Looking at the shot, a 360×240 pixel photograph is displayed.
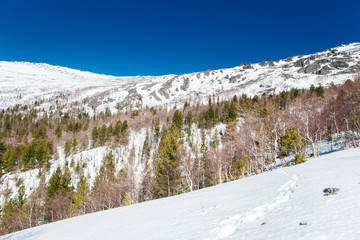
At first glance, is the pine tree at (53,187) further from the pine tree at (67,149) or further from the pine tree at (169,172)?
the pine tree at (67,149)

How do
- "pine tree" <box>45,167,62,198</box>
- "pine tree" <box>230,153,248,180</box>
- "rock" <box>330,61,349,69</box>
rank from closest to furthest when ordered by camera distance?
"pine tree" <box>230,153,248,180</box>
"pine tree" <box>45,167,62,198</box>
"rock" <box>330,61,349,69</box>

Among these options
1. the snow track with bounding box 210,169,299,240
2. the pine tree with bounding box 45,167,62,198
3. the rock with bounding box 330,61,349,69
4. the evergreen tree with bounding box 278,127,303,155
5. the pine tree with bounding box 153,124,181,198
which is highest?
the rock with bounding box 330,61,349,69

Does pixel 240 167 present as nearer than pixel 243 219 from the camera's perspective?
No

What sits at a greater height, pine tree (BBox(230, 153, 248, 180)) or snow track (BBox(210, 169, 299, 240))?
snow track (BBox(210, 169, 299, 240))

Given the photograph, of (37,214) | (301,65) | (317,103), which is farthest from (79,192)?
(301,65)

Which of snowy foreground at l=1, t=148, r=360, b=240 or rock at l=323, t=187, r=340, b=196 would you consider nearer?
snowy foreground at l=1, t=148, r=360, b=240

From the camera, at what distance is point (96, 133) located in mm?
80438

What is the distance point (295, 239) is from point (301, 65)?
216809 millimetres

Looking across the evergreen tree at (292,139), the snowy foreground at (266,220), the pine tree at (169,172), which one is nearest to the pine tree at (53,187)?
the pine tree at (169,172)

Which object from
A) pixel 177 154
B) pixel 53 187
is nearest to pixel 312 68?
pixel 177 154

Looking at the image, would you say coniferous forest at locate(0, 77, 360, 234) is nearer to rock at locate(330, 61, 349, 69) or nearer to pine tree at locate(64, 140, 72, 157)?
pine tree at locate(64, 140, 72, 157)

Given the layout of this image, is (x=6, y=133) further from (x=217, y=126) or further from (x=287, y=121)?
(x=287, y=121)

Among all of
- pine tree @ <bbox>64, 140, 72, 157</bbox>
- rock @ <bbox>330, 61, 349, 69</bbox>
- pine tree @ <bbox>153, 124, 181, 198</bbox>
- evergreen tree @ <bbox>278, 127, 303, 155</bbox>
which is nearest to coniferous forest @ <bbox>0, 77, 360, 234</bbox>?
evergreen tree @ <bbox>278, 127, 303, 155</bbox>

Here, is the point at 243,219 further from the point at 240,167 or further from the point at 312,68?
the point at 312,68
